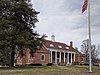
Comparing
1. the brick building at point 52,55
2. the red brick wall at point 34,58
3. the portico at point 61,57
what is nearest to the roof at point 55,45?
the brick building at point 52,55

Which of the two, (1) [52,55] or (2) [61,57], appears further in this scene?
(2) [61,57]

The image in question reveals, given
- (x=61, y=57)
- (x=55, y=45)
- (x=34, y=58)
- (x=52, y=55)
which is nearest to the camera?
(x=34, y=58)

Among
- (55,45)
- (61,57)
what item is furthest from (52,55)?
(61,57)

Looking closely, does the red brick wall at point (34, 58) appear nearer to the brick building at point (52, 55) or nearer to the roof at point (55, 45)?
the brick building at point (52, 55)

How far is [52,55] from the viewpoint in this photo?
7462 centimetres

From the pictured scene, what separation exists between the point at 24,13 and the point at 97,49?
71.1 metres

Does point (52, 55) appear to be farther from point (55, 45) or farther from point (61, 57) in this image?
point (61, 57)

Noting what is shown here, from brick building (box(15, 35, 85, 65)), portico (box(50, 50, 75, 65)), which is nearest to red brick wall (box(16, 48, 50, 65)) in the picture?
brick building (box(15, 35, 85, 65))

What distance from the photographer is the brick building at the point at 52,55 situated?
64.4 m

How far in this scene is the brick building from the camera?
211ft

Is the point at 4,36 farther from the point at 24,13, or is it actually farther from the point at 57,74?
the point at 57,74

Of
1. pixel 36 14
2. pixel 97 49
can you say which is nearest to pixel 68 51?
pixel 97 49

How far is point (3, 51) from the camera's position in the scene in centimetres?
3544

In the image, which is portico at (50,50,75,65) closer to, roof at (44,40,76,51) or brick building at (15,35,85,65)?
brick building at (15,35,85,65)
